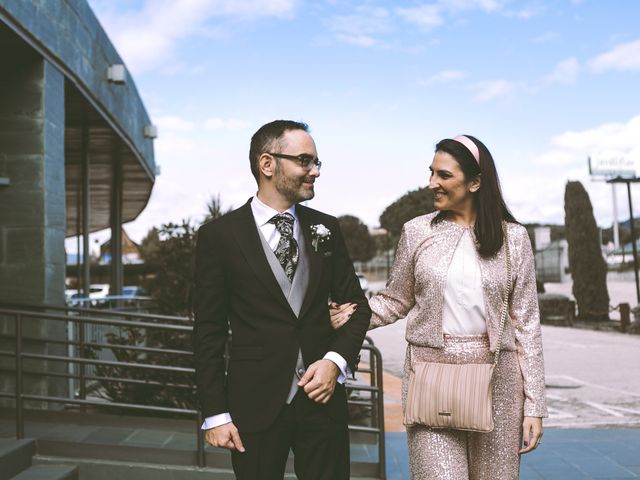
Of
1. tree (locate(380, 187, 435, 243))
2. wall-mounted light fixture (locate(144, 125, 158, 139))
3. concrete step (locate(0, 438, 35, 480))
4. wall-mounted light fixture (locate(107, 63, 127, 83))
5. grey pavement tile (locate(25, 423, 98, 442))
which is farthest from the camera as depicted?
tree (locate(380, 187, 435, 243))

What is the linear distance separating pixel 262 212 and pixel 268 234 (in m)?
0.09

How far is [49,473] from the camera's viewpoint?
16.4 feet

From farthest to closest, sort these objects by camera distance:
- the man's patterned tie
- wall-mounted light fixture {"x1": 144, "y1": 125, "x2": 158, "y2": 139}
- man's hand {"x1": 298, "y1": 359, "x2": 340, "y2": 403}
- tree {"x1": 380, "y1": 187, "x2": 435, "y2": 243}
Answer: tree {"x1": 380, "y1": 187, "x2": 435, "y2": 243} → wall-mounted light fixture {"x1": 144, "y1": 125, "x2": 158, "y2": 139} → the man's patterned tie → man's hand {"x1": 298, "y1": 359, "x2": 340, "y2": 403}

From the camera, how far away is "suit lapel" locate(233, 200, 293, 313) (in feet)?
8.16

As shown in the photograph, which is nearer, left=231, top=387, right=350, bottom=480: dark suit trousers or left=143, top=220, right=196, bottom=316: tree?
left=231, top=387, right=350, bottom=480: dark suit trousers

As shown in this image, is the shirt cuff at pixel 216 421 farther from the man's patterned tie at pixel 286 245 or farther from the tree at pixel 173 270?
the tree at pixel 173 270

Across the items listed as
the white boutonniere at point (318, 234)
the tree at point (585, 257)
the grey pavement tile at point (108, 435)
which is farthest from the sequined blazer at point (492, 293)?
the tree at point (585, 257)

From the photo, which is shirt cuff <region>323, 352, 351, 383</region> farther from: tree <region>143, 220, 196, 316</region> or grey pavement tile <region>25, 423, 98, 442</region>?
tree <region>143, 220, 196, 316</region>

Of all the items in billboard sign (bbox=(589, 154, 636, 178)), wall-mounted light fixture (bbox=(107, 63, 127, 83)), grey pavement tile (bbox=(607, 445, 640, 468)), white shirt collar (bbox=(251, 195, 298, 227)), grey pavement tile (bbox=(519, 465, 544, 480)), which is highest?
billboard sign (bbox=(589, 154, 636, 178))

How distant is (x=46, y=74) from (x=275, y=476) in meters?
5.70

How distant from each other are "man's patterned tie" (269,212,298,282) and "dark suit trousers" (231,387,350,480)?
1.40ft

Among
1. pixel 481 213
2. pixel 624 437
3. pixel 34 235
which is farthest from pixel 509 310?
pixel 34 235

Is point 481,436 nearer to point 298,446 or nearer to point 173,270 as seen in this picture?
point 298,446

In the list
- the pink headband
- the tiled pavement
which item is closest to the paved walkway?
the tiled pavement
